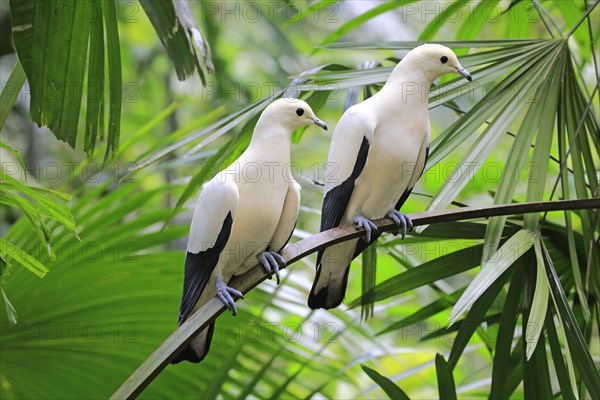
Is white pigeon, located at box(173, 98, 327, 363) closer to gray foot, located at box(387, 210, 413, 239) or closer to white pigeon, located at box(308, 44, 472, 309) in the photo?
white pigeon, located at box(308, 44, 472, 309)

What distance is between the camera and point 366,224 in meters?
1.90

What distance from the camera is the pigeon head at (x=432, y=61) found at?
194 centimetres

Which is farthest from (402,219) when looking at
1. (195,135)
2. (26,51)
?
(26,51)

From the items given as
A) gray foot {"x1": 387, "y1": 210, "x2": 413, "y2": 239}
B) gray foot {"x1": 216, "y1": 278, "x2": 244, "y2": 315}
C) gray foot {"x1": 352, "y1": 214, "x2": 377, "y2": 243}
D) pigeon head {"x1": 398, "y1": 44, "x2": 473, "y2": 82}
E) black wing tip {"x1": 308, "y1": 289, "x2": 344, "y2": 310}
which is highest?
pigeon head {"x1": 398, "y1": 44, "x2": 473, "y2": 82}

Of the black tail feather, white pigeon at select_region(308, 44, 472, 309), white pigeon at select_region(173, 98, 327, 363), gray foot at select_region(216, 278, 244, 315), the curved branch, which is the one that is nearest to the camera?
the curved branch

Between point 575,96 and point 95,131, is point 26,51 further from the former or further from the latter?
point 575,96

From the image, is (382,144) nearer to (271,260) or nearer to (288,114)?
(288,114)

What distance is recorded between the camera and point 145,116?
5.50 metres

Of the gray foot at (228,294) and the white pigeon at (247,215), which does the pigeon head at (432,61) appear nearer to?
the white pigeon at (247,215)

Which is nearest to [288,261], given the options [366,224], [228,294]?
[228,294]

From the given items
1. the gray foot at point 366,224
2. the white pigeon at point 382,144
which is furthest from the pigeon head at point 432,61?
the gray foot at point 366,224

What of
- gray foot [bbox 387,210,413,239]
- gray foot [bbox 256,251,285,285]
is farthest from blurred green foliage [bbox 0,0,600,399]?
gray foot [bbox 256,251,285,285]

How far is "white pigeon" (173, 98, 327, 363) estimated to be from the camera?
5.79 feet

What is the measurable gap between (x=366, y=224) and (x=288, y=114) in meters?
0.34
